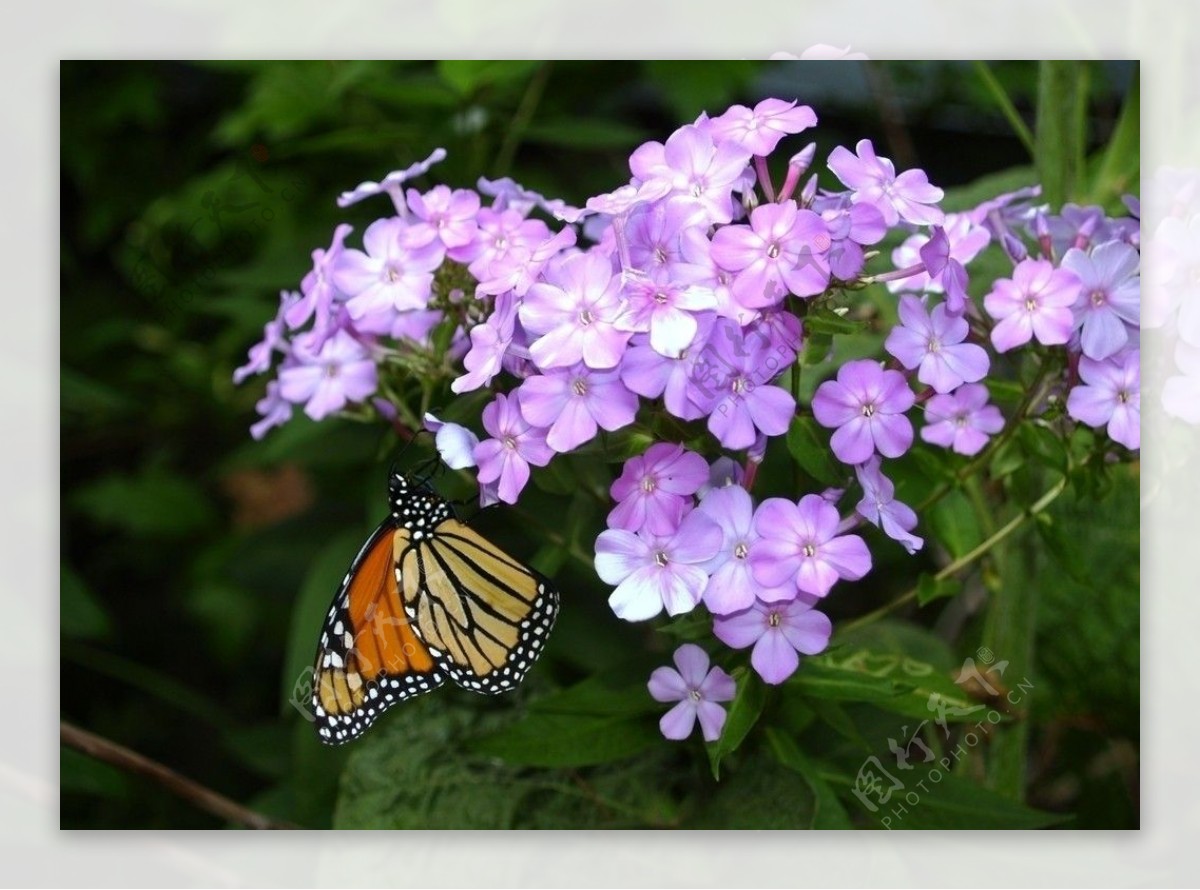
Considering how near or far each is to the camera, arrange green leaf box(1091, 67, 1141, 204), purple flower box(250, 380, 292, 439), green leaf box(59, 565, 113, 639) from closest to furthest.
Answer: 1. purple flower box(250, 380, 292, 439)
2. green leaf box(1091, 67, 1141, 204)
3. green leaf box(59, 565, 113, 639)

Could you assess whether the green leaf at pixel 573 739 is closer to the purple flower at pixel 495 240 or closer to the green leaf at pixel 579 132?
the purple flower at pixel 495 240

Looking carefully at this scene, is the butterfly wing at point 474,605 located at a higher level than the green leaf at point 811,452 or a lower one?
lower

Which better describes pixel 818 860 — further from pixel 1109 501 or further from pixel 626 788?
pixel 1109 501

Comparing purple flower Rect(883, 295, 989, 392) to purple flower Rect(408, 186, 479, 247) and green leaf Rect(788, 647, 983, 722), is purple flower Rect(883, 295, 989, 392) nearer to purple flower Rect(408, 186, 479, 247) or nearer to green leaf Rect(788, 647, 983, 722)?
green leaf Rect(788, 647, 983, 722)

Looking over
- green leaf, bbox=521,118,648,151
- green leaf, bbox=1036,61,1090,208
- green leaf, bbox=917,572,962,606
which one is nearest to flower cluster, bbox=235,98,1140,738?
green leaf, bbox=917,572,962,606

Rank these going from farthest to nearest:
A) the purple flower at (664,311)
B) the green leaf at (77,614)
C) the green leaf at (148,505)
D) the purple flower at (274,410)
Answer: the green leaf at (148,505) < the green leaf at (77,614) < the purple flower at (274,410) < the purple flower at (664,311)

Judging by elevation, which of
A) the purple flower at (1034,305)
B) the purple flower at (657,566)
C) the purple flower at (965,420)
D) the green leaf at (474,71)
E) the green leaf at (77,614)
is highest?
the green leaf at (474,71)

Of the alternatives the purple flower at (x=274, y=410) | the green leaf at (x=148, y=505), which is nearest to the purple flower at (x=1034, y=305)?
the purple flower at (x=274, y=410)

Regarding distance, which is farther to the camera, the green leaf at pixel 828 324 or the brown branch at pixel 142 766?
the brown branch at pixel 142 766
